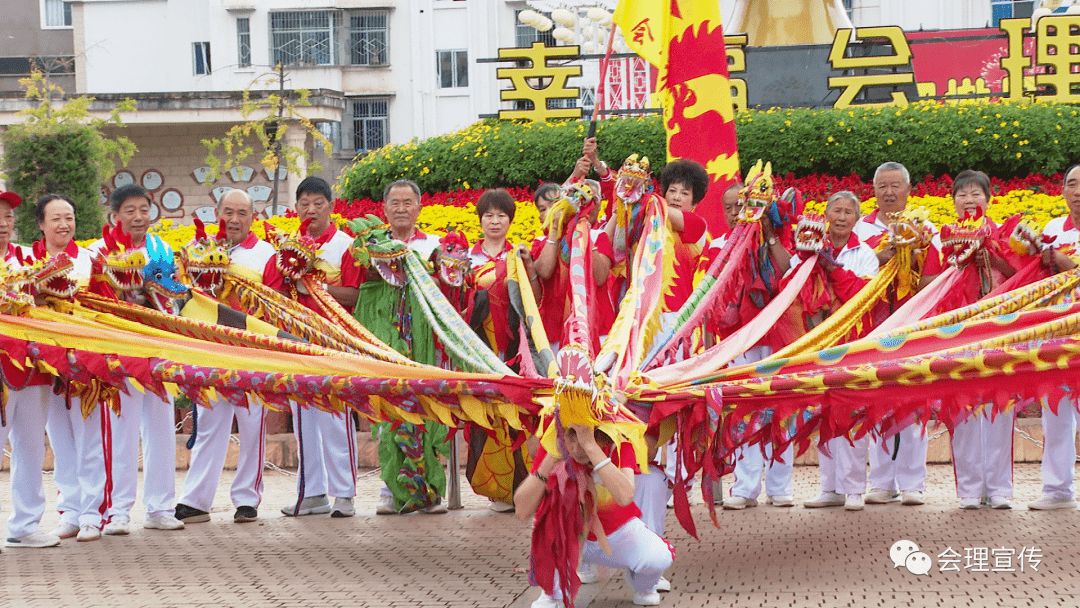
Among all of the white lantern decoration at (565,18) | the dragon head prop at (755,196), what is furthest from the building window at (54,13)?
the dragon head prop at (755,196)

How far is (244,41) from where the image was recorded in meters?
29.8

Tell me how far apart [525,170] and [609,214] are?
567 centimetres

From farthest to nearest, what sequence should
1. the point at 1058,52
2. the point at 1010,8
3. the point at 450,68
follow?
the point at 450,68, the point at 1010,8, the point at 1058,52

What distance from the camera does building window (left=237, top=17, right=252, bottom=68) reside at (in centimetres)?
2962

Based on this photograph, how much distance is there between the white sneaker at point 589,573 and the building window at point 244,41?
27.0 m

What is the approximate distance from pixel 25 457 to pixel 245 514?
1.14 metres

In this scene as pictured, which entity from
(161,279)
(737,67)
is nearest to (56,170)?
(737,67)

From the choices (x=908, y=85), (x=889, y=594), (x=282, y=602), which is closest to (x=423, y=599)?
(x=282, y=602)

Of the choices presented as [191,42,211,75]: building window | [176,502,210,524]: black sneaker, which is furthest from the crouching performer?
[191,42,211,75]: building window

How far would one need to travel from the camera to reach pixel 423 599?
14.4ft

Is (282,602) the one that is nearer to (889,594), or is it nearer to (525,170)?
(889,594)

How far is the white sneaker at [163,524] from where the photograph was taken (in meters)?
5.95

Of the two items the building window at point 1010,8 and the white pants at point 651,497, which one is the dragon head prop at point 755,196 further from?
the building window at point 1010,8

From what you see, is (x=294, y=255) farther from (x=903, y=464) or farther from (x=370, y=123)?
(x=370, y=123)
